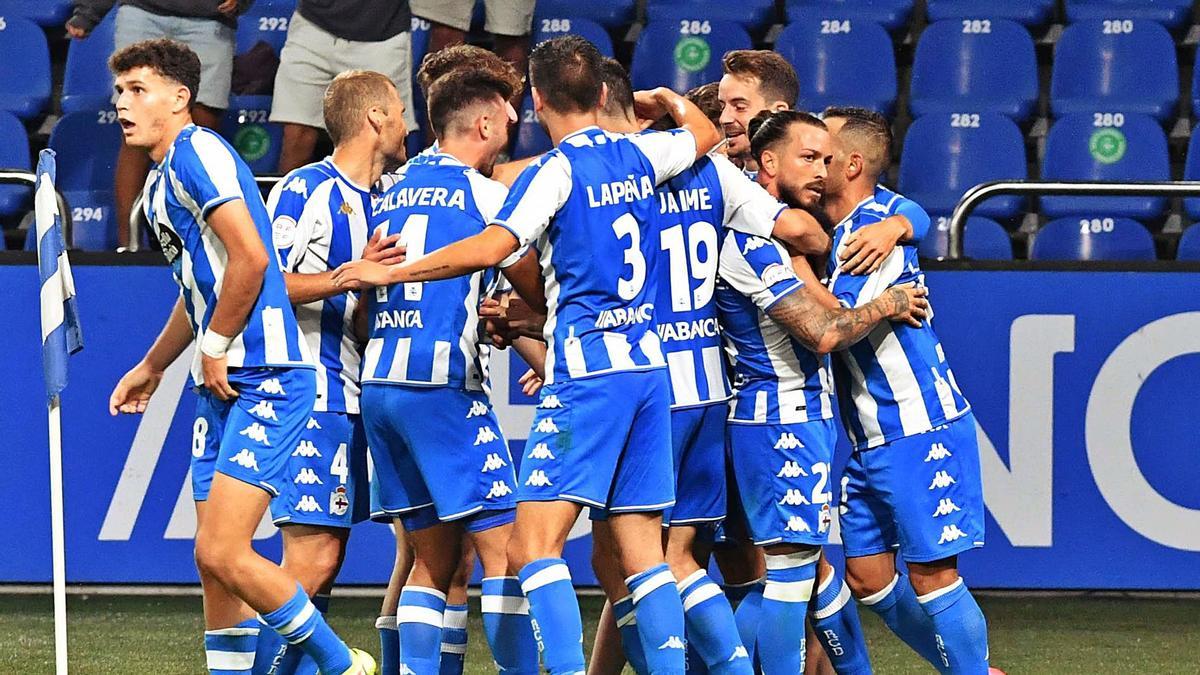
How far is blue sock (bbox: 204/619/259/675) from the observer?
4.83 m

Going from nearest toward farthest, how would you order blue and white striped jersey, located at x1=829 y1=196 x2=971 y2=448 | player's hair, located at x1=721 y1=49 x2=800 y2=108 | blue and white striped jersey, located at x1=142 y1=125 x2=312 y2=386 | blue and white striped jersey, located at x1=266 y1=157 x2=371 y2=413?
blue and white striped jersey, located at x1=142 y1=125 x2=312 y2=386 → blue and white striped jersey, located at x1=829 y1=196 x2=971 y2=448 → blue and white striped jersey, located at x1=266 y1=157 x2=371 y2=413 → player's hair, located at x1=721 y1=49 x2=800 y2=108

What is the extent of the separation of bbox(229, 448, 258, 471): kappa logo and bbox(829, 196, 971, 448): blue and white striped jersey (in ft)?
5.57

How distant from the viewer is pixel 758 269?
4848mm

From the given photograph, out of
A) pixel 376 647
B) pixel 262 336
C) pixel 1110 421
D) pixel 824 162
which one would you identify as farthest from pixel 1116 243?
pixel 262 336

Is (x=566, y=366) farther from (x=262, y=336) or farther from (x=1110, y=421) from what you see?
(x=1110, y=421)

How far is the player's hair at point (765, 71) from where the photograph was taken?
17.7 feet

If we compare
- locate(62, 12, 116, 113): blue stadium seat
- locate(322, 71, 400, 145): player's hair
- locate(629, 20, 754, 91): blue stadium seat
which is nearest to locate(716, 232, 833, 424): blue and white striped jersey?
locate(322, 71, 400, 145): player's hair

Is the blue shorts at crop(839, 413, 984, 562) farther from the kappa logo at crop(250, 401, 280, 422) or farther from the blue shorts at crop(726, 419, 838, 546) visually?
the kappa logo at crop(250, 401, 280, 422)

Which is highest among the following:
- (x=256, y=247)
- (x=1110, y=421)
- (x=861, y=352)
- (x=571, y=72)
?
(x=571, y=72)

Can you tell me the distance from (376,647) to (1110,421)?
10.3 ft

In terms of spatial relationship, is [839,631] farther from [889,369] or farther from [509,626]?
[509,626]

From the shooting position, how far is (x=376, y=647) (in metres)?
6.45

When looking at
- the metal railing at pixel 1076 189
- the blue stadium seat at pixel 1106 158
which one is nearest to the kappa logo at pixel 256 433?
the metal railing at pixel 1076 189

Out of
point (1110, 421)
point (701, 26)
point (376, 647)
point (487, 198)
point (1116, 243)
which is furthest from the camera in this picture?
point (701, 26)
